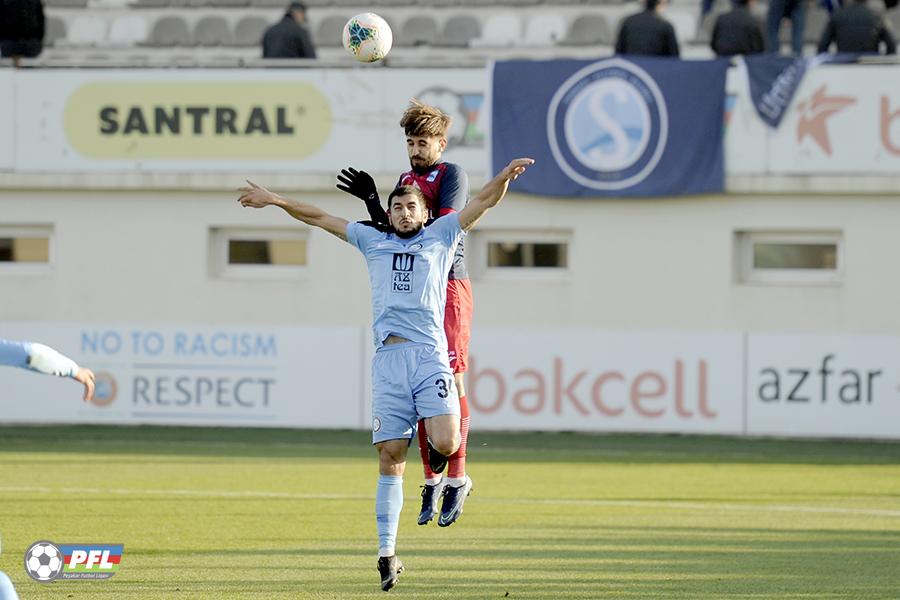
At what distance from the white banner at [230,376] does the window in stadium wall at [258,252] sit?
1081mm

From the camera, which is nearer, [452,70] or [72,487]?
[72,487]

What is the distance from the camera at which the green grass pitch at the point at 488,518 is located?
933 cm

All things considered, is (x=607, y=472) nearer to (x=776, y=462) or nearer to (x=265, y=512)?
(x=776, y=462)

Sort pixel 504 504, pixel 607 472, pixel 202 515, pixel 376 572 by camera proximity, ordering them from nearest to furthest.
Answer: pixel 376 572 < pixel 202 515 < pixel 504 504 < pixel 607 472

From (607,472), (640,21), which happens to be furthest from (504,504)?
(640,21)

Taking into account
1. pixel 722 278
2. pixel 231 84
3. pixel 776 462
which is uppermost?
pixel 231 84

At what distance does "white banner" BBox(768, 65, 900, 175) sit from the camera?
19.7m

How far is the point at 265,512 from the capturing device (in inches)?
498

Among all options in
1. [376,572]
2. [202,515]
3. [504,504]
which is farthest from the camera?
[504,504]

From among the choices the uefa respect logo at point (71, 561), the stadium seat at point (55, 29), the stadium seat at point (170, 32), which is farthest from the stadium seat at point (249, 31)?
the uefa respect logo at point (71, 561)

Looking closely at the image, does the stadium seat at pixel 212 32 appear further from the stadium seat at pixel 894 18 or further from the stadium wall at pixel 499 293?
the stadium seat at pixel 894 18

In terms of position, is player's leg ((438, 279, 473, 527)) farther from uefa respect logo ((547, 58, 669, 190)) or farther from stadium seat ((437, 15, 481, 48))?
stadium seat ((437, 15, 481, 48))

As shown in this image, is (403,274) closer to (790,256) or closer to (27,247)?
(790,256)

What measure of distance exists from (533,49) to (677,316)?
16.1 feet
